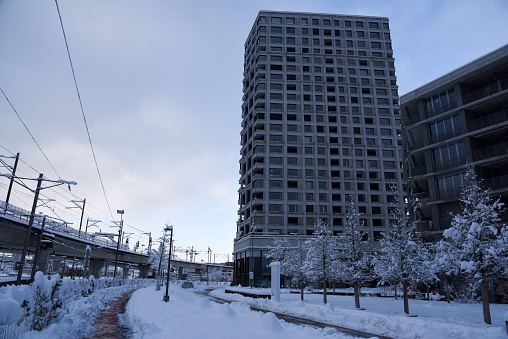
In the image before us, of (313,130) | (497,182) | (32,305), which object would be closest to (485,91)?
(497,182)

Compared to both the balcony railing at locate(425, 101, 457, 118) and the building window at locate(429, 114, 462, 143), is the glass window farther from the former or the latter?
the building window at locate(429, 114, 462, 143)

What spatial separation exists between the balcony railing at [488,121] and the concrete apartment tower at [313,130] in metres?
33.2

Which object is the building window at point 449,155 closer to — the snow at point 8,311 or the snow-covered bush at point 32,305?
the snow-covered bush at point 32,305

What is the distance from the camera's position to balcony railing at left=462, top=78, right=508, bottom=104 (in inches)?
1436

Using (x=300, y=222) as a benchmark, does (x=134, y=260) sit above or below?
below

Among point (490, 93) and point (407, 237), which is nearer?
point (407, 237)

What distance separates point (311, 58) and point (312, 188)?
31.9 metres

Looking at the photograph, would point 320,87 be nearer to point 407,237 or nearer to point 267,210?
point 267,210

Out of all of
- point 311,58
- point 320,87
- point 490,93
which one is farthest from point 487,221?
point 311,58

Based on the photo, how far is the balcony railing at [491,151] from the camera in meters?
35.4

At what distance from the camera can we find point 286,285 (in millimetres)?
62938

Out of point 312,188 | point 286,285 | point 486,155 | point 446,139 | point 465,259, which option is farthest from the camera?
point 312,188

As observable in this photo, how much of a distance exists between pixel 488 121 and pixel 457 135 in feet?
10.6

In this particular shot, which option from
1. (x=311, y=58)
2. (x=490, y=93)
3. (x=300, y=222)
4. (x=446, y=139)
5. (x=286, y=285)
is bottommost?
(x=286, y=285)
